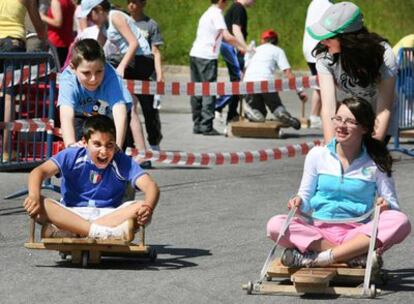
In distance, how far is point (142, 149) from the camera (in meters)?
14.6

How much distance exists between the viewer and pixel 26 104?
43.2 ft

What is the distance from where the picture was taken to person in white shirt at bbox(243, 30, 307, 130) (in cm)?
1950

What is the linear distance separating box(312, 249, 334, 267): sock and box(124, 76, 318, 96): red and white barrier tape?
6.86 metres

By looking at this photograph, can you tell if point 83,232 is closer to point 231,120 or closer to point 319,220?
point 319,220

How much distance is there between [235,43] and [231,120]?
3.61 feet

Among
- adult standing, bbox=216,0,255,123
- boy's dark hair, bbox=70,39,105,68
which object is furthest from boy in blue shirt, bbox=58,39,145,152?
adult standing, bbox=216,0,255,123

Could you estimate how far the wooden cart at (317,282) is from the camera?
25.9 ft

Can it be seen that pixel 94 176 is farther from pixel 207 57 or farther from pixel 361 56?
pixel 207 57

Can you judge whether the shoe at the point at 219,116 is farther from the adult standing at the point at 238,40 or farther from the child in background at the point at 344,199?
the child in background at the point at 344,199

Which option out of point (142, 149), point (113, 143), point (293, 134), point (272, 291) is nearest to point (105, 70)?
point (113, 143)

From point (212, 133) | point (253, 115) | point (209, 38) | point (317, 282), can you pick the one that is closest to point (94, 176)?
point (317, 282)

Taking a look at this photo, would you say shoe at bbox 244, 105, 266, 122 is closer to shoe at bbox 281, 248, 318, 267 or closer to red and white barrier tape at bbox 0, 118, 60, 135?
red and white barrier tape at bbox 0, 118, 60, 135

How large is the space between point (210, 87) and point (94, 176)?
260 inches

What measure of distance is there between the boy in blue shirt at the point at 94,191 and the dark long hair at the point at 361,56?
1439 mm
